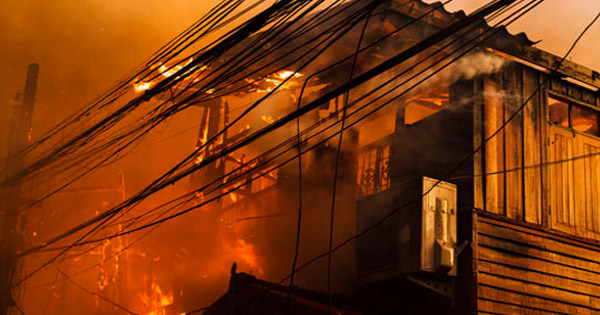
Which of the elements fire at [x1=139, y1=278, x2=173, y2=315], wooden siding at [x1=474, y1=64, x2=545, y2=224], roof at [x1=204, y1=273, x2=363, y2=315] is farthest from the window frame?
fire at [x1=139, y1=278, x2=173, y2=315]

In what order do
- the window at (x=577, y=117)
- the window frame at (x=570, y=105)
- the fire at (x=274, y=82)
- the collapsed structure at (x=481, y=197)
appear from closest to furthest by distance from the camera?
the collapsed structure at (x=481, y=197) → the window frame at (x=570, y=105) → the window at (x=577, y=117) → the fire at (x=274, y=82)

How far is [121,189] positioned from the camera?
29859mm

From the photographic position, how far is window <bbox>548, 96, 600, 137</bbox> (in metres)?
15.5

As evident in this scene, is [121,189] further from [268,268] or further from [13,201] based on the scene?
[13,201]

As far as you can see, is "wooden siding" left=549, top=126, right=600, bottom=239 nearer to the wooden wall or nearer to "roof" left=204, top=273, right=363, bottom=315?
the wooden wall

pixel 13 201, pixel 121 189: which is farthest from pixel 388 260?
pixel 121 189

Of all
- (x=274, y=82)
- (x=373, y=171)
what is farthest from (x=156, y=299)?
(x=373, y=171)

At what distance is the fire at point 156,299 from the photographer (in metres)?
24.5

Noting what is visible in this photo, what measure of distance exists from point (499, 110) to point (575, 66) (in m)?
2.42

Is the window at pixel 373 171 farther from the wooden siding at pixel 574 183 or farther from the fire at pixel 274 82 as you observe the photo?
the wooden siding at pixel 574 183

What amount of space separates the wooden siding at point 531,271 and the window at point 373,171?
10.6ft

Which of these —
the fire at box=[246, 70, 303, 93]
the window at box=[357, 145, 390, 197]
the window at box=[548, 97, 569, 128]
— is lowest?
the window at box=[357, 145, 390, 197]

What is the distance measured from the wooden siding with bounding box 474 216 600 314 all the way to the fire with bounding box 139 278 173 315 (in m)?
14.1

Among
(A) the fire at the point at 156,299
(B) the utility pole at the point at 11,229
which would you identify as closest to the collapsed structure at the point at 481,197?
(B) the utility pole at the point at 11,229
